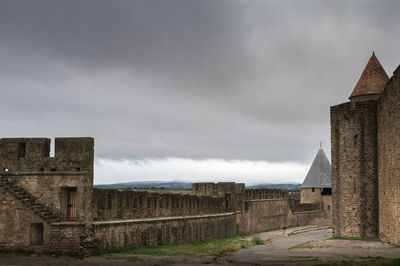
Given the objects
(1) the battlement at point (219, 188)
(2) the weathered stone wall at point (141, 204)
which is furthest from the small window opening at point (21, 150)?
(1) the battlement at point (219, 188)

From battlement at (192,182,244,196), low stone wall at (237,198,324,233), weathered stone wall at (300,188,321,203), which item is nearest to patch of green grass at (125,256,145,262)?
battlement at (192,182,244,196)

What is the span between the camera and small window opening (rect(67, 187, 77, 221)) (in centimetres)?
1848

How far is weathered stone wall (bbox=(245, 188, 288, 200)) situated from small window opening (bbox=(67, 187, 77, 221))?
1941 centimetres

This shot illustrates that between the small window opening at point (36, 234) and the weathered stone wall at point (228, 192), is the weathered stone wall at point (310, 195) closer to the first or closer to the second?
the weathered stone wall at point (228, 192)

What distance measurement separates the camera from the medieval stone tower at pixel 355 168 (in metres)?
25.4

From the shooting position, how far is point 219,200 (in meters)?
32.3

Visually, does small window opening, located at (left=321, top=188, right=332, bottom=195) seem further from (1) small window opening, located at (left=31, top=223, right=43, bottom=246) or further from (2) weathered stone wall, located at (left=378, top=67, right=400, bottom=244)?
(1) small window opening, located at (left=31, top=223, right=43, bottom=246)

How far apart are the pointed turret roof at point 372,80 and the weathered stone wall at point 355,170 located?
3.16 metres

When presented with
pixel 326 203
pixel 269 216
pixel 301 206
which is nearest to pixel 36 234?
pixel 269 216

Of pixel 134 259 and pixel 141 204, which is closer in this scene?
pixel 134 259

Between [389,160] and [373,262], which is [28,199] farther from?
[389,160]

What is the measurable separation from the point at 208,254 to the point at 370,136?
11912 mm

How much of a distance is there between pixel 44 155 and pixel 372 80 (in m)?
20.6

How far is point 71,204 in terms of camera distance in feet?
61.0
